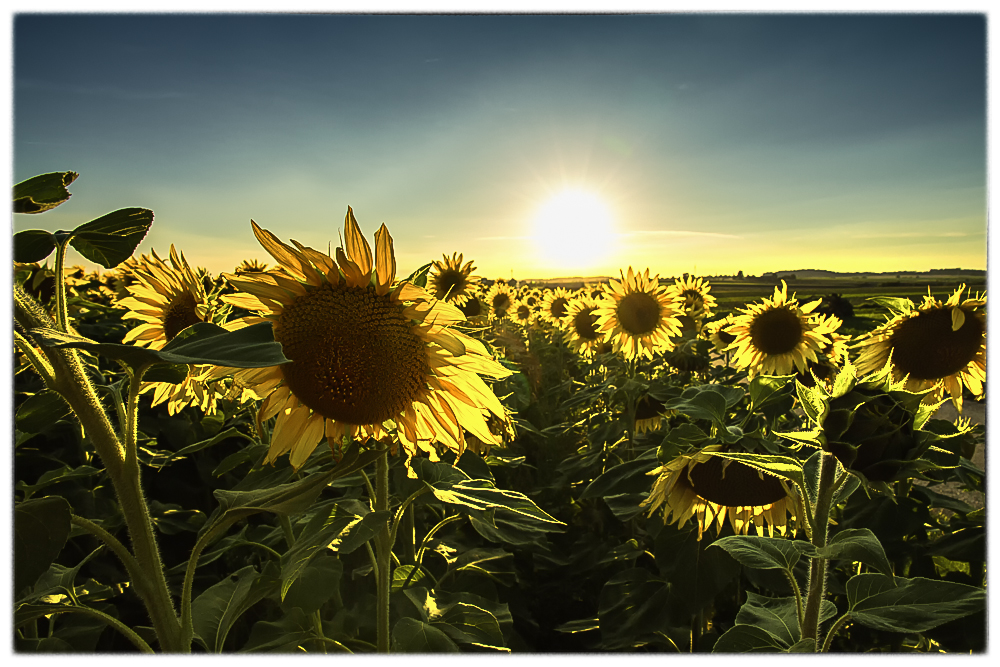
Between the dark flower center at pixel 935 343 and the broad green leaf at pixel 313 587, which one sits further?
the dark flower center at pixel 935 343

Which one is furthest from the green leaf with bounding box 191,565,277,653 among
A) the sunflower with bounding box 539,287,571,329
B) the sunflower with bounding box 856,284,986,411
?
the sunflower with bounding box 539,287,571,329

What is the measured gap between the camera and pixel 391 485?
A: 1573 millimetres

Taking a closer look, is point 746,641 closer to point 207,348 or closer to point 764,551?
point 764,551

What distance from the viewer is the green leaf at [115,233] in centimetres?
85

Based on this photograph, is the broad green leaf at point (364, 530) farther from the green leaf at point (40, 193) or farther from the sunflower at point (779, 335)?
the sunflower at point (779, 335)

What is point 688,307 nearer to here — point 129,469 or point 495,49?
point 495,49

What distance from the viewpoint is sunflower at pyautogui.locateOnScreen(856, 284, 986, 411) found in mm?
1957

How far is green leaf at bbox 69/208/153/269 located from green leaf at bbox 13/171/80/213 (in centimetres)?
5

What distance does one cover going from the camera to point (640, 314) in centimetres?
400

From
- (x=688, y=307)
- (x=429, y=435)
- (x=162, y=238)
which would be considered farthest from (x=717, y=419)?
(x=688, y=307)

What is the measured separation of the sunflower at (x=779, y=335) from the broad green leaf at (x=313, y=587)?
8.59 ft

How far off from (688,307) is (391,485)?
13.8 ft

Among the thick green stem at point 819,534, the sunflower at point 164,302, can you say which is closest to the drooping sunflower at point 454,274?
the sunflower at point 164,302

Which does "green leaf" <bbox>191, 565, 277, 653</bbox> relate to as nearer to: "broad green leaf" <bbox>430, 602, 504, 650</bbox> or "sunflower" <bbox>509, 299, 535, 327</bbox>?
"broad green leaf" <bbox>430, 602, 504, 650</bbox>
